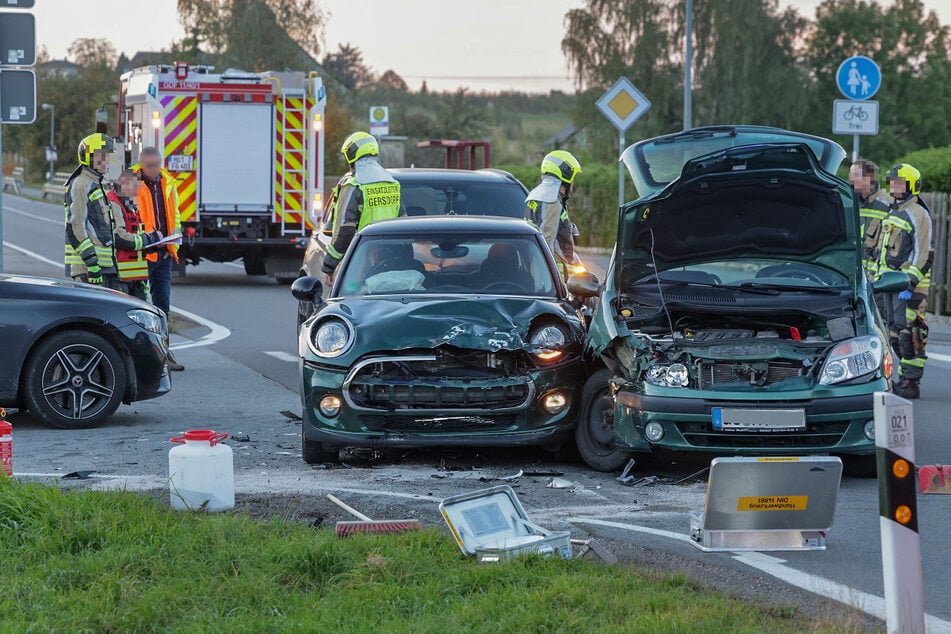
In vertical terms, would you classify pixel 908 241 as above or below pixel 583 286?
above

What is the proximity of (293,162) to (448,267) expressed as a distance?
13824 millimetres

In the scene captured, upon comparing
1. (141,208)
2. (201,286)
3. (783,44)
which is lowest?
(201,286)

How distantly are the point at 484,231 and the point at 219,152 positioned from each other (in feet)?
44.5

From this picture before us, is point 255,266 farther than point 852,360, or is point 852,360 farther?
point 255,266

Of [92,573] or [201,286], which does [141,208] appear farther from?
[201,286]

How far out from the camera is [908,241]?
1209cm

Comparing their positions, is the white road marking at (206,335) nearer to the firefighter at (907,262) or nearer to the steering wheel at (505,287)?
the steering wheel at (505,287)

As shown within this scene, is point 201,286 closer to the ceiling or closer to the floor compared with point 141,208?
closer to the floor

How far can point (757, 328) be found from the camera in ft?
28.4

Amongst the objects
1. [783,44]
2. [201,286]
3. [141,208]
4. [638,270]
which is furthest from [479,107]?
[638,270]

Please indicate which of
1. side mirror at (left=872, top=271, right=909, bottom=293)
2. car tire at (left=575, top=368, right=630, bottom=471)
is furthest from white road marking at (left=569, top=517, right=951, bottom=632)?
side mirror at (left=872, top=271, right=909, bottom=293)

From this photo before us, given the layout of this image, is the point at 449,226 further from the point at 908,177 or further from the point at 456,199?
the point at 908,177

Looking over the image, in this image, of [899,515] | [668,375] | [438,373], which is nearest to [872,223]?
[668,375]

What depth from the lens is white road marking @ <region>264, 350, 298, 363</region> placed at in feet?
45.8
